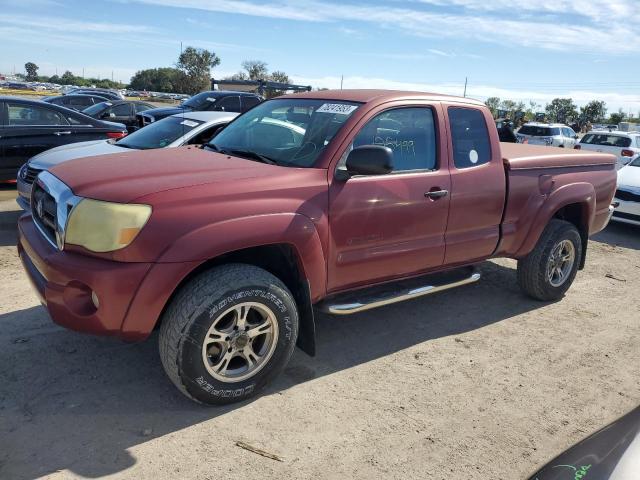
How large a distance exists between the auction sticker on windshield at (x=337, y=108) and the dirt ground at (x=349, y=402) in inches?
68.0

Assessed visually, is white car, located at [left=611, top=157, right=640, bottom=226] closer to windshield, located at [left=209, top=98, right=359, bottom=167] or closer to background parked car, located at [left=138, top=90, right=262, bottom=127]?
windshield, located at [left=209, top=98, right=359, bottom=167]

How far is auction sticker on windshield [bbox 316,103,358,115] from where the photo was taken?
12.3ft

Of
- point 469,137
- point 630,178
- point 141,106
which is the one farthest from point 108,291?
point 141,106

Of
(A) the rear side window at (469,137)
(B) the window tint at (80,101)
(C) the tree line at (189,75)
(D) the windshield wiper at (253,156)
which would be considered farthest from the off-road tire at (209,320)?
(C) the tree line at (189,75)

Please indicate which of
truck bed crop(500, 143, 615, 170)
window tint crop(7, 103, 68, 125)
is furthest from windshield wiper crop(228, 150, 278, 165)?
window tint crop(7, 103, 68, 125)

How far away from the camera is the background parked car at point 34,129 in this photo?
7.26m

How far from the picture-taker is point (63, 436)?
282cm

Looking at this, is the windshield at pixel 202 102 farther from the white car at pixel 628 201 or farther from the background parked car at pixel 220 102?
the white car at pixel 628 201

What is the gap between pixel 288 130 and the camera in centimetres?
394

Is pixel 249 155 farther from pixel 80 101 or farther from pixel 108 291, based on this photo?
pixel 80 101

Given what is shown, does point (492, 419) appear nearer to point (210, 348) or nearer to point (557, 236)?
point (210, 348)

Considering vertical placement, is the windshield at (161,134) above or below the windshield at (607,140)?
below

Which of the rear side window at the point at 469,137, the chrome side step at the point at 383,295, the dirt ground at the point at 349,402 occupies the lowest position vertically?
the dirt ground at the point at 349,402

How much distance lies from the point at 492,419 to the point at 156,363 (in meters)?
2.21
